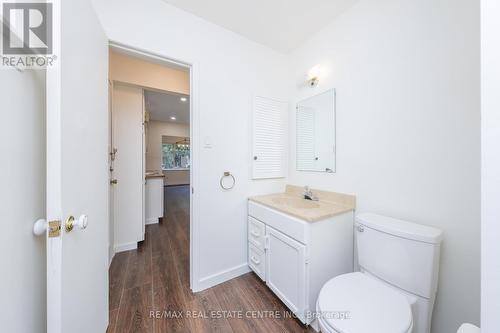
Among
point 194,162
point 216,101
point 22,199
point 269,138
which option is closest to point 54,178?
point 22,199

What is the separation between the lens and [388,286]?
1.03 meters

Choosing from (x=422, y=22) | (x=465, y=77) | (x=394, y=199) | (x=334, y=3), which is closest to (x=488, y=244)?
(x=394, y=199)

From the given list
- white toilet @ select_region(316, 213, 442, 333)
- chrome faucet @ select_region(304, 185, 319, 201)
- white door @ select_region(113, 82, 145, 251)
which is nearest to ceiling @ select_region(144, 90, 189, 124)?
white door @ select_region(113, 82, 145, 251)

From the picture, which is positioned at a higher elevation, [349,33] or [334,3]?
[334,3]

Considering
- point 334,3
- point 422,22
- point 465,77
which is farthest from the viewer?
point 334,3

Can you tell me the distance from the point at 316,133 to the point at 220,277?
1720 millimetres

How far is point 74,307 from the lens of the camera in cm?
78

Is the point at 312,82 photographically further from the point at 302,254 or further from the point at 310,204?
the point at 302,254

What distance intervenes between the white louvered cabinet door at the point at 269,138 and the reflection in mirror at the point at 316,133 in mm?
193

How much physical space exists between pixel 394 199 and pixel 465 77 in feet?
2.57

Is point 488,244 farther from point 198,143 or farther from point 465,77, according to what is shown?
point 198,143

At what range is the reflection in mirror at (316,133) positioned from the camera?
167cm

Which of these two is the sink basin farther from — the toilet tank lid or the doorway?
the doorway

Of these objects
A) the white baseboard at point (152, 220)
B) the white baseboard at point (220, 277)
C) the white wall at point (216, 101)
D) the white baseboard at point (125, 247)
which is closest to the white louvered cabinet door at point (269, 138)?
the white wall at point (216, 101)
